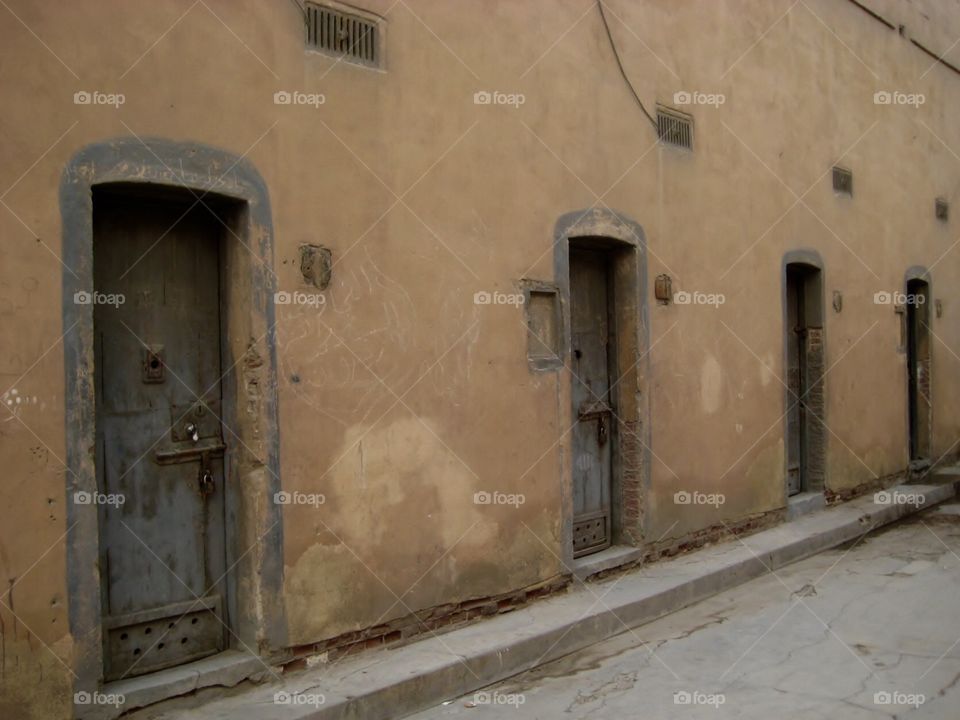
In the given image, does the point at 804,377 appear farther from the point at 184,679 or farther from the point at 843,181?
the point at 184,679

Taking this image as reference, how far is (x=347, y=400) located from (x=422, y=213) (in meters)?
1.23

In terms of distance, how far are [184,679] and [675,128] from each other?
18.5 ft

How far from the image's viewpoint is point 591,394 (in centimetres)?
716

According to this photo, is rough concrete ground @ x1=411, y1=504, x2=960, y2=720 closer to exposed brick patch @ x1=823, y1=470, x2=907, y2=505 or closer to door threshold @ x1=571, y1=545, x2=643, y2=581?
door threshold @ x1=571, y1=545, x2=643, y2=581

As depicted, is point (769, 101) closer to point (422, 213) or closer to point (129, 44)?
point (422, 213)

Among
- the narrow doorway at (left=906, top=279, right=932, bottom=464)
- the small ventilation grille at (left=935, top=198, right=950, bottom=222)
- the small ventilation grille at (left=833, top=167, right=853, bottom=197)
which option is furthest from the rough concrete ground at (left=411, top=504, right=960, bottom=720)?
the small ventilation grille at (left=935, top=198, right=950, bottom=222)

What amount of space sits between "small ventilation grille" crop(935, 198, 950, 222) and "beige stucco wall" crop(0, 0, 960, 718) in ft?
10.7

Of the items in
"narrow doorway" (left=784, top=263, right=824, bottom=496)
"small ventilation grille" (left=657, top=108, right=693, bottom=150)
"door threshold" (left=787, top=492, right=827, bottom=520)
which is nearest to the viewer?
"small ventilation grille" (left=657, top=108, right=693, bottom=150)

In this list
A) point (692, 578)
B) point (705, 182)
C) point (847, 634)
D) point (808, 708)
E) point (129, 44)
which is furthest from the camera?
point (705, 182)

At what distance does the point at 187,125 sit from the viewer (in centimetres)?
440

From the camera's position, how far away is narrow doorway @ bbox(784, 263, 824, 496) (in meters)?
9.70

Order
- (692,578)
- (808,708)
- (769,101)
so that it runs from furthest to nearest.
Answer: (769,101) < (692,578) < (808,708)

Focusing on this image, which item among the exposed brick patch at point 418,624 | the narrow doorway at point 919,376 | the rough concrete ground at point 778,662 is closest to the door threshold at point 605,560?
the exposed brick patch at point 418,624

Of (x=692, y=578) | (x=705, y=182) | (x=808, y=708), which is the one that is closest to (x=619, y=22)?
(x=705, y=182)
